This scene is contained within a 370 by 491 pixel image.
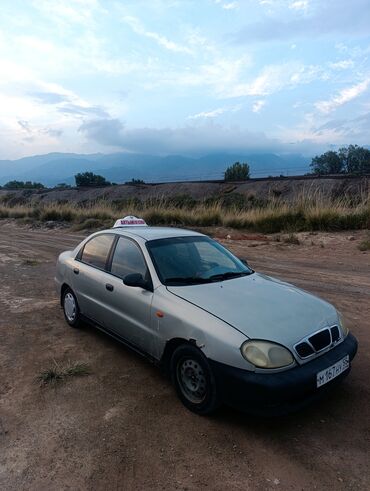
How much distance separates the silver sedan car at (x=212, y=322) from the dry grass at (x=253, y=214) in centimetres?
940

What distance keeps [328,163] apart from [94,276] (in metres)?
46.0

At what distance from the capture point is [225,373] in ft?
9.87

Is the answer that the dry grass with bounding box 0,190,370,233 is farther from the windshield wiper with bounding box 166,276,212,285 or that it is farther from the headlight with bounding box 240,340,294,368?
the headlight with bounding box 240,340,294,368

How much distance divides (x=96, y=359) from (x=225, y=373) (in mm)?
1962

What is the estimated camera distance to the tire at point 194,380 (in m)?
3.17

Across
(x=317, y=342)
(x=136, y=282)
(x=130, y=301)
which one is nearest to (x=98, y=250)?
(x=130, y=301)

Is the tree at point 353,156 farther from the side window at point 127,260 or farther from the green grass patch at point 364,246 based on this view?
the side window at point 127,260

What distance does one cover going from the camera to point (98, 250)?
5.00m

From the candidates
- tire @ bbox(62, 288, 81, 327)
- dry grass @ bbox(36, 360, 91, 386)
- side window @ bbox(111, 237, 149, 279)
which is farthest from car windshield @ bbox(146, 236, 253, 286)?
tire @ bbox(62, 288, 81, 327)

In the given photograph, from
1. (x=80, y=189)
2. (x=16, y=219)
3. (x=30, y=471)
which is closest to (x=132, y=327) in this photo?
(x=30, y=471)

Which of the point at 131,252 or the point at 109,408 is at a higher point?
the point at 131,252

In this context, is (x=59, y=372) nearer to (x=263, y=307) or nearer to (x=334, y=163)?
(x=263, y=307)

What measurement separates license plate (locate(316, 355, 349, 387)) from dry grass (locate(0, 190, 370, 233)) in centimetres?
1036

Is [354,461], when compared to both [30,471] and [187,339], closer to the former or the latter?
[187,339]
